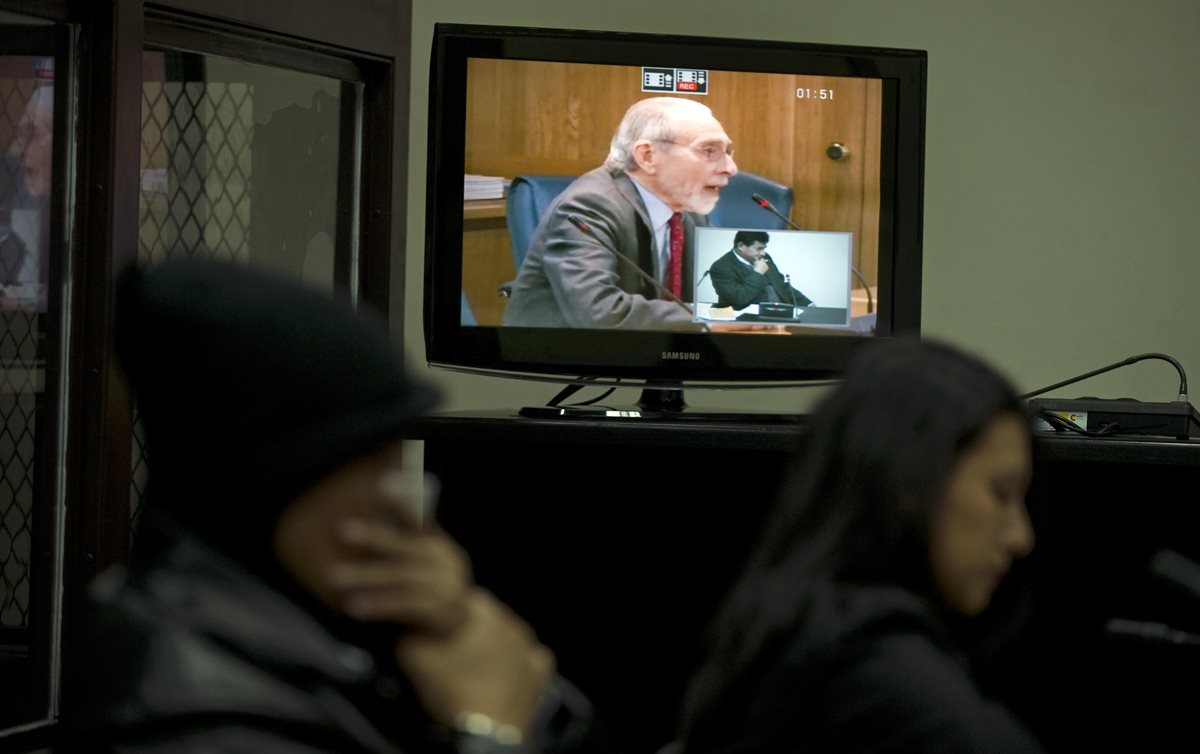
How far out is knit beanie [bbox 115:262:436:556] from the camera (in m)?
0.81

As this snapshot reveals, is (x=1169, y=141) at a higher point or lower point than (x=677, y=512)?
higher

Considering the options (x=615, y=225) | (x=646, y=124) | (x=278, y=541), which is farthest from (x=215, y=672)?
(x=646, y=124)

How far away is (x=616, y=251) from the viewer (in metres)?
3.24

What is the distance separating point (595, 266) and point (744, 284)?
0.34m

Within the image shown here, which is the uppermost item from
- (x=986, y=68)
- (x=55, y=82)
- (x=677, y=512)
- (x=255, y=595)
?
(x=986, y=68)

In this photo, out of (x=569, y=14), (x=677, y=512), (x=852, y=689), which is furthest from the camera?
(x=569, y=14)

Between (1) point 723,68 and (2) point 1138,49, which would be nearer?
(1) point 723,68

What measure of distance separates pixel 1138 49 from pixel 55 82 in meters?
2.85

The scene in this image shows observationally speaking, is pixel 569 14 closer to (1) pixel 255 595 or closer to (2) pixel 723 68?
(2) pixel 723 68

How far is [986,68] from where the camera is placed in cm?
405

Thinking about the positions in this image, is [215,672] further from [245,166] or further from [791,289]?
[245,166]

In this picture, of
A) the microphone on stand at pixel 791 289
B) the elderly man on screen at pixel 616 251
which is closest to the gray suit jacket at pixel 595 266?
the elderly man on screen at pixel 616 251

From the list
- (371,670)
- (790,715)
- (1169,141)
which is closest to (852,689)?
(790,715)

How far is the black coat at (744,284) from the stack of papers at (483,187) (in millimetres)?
500
